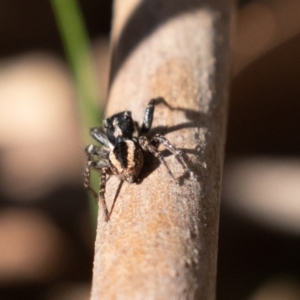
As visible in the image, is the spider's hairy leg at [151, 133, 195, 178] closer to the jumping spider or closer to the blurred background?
the jumping spider

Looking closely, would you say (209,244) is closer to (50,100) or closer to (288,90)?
(288,90)

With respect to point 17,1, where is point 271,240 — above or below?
below

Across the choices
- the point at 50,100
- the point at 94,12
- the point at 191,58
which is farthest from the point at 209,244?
the point at 94,12

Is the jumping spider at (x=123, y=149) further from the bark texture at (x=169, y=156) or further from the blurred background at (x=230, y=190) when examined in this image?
the blurred background at (x=230, y=190)

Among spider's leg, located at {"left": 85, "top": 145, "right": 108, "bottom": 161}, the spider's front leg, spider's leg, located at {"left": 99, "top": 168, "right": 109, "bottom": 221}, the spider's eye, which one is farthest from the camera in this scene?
spider's leg, located at {"left": 85, "top": 145, "right": 108, "bottom": 161}

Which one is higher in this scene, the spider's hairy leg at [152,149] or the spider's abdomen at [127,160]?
the spider's hairy leg at [152,149]

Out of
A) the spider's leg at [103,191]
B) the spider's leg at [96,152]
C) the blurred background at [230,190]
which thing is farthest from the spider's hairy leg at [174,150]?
the blurred background at [230,190]

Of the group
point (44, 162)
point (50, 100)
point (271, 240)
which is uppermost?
point (50, 100)

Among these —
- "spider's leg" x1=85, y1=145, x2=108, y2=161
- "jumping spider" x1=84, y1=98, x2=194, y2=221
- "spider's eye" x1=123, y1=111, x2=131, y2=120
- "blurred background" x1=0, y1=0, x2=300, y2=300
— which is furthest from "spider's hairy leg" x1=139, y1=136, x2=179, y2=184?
"blurred background" x1=0, y1=0, x2=300, y2=300
